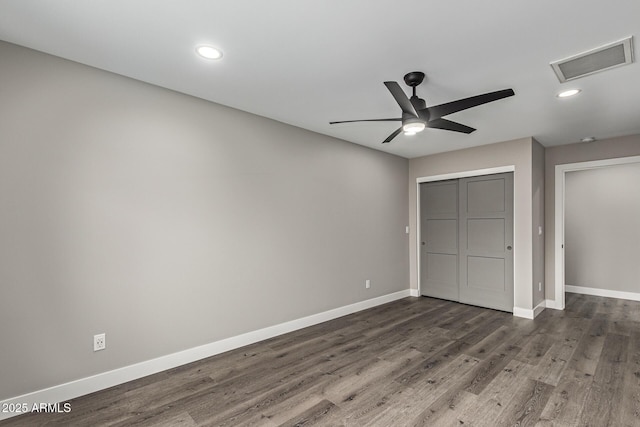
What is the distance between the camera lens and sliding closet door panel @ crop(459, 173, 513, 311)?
454 centimetres

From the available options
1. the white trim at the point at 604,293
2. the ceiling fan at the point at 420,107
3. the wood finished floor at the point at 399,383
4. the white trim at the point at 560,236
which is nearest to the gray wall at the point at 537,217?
the white trim at the point at 560,236

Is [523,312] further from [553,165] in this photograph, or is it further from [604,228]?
[604,228]

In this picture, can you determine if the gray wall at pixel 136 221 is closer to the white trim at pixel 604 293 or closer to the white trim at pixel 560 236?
the white trim at pixel 560 236

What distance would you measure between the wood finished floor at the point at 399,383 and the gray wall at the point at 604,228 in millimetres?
1941

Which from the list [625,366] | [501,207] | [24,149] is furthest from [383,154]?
[24,149]

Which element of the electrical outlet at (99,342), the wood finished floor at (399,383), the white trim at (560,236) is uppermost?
the white trim at (560,236)

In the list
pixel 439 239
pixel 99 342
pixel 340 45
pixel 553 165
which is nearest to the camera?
pixel 340 45

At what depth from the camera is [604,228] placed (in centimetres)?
541

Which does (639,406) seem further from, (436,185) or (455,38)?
(436,185)

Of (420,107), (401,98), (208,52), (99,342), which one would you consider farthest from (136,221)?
(420,107)

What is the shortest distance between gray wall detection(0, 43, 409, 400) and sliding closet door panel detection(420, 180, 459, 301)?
2.26m

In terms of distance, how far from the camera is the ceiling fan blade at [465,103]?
2193 millimetres

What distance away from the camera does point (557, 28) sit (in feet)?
6.29

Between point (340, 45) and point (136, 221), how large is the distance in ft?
7.11
